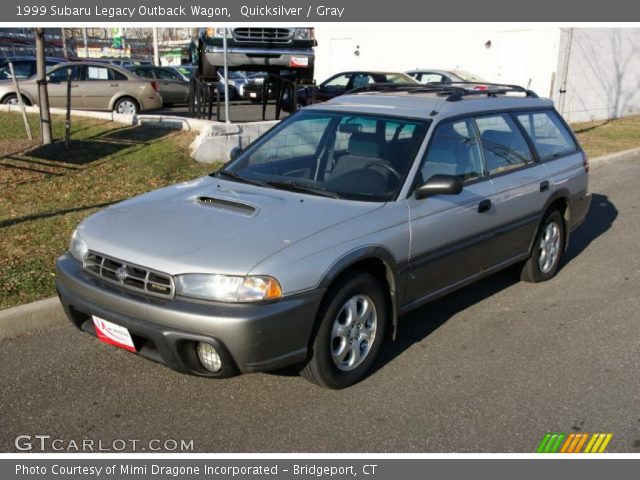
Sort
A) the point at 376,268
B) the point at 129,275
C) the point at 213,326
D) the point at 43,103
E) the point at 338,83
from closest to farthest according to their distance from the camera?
the point at 213,326, the point at 129,275, the point at 376,268, the point at 43,103, the point at 338,83

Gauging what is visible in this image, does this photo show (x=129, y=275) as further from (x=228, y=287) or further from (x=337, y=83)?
(x=337, y=83)

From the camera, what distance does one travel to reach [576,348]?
4.48 meters

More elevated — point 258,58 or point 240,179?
point 258,58

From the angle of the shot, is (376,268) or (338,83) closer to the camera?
(376,268)

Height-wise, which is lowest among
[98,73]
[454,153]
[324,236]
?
[98,73]

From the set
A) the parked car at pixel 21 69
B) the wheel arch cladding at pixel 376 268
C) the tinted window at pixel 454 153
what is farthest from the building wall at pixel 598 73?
the wheel arch cladding at pixel 376 268

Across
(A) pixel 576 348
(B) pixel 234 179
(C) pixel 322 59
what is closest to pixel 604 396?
(A) pixel 576 348

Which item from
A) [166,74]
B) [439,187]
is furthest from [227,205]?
[166,74]

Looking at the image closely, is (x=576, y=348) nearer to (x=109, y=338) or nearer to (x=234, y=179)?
(x=234, y=179)

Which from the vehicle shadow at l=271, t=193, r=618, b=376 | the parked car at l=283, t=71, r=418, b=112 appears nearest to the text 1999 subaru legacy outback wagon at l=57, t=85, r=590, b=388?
the vehicle shadow at l=271, t=193, r=618, b=376

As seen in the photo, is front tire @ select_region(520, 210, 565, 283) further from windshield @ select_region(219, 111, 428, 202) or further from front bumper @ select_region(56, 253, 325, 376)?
front bumper @ select_region(56, 253, 325, 376)

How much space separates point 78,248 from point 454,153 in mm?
2558

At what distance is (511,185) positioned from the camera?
504cm
